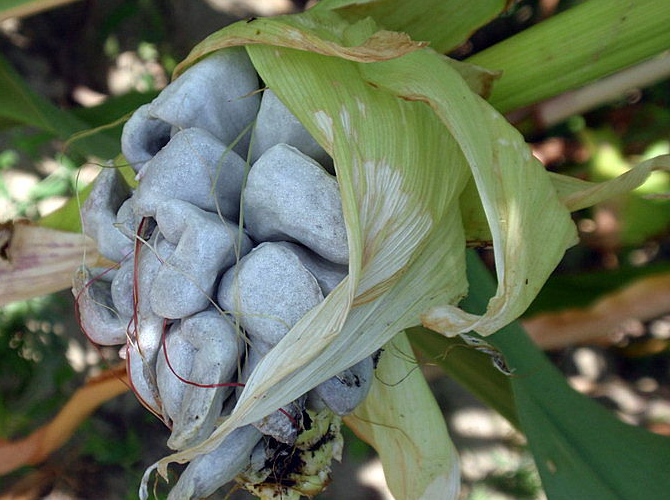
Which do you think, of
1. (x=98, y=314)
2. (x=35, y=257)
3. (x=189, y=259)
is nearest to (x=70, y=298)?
(x=35, y=257)

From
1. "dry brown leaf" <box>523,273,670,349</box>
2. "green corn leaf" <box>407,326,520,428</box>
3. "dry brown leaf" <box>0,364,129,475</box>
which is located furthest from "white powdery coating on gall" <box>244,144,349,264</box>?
"dry brown leaf" <box>523,273,670,349</box>

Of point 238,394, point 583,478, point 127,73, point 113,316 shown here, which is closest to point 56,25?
point 127,73

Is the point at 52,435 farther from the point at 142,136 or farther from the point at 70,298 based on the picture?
the point at 142,136

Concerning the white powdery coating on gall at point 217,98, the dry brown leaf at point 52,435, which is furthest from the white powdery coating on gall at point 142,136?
the dry brown leaf at point 52,435

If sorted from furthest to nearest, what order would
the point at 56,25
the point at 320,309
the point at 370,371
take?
the point at 56,25
the point at 370,371
the point at 320,309

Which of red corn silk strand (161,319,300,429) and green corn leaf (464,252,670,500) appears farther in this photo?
green corn leaf (464,252,670,500)

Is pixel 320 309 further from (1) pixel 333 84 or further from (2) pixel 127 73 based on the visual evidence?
(2) pixel 127 73

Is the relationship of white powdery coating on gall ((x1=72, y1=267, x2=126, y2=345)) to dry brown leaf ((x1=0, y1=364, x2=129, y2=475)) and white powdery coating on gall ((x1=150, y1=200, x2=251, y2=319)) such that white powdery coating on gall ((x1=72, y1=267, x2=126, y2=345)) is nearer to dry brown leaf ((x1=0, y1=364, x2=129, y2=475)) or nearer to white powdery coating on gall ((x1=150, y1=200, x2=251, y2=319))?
white powdery coating on gall ((x1=150, y1=200, x2=251, y2=319))
